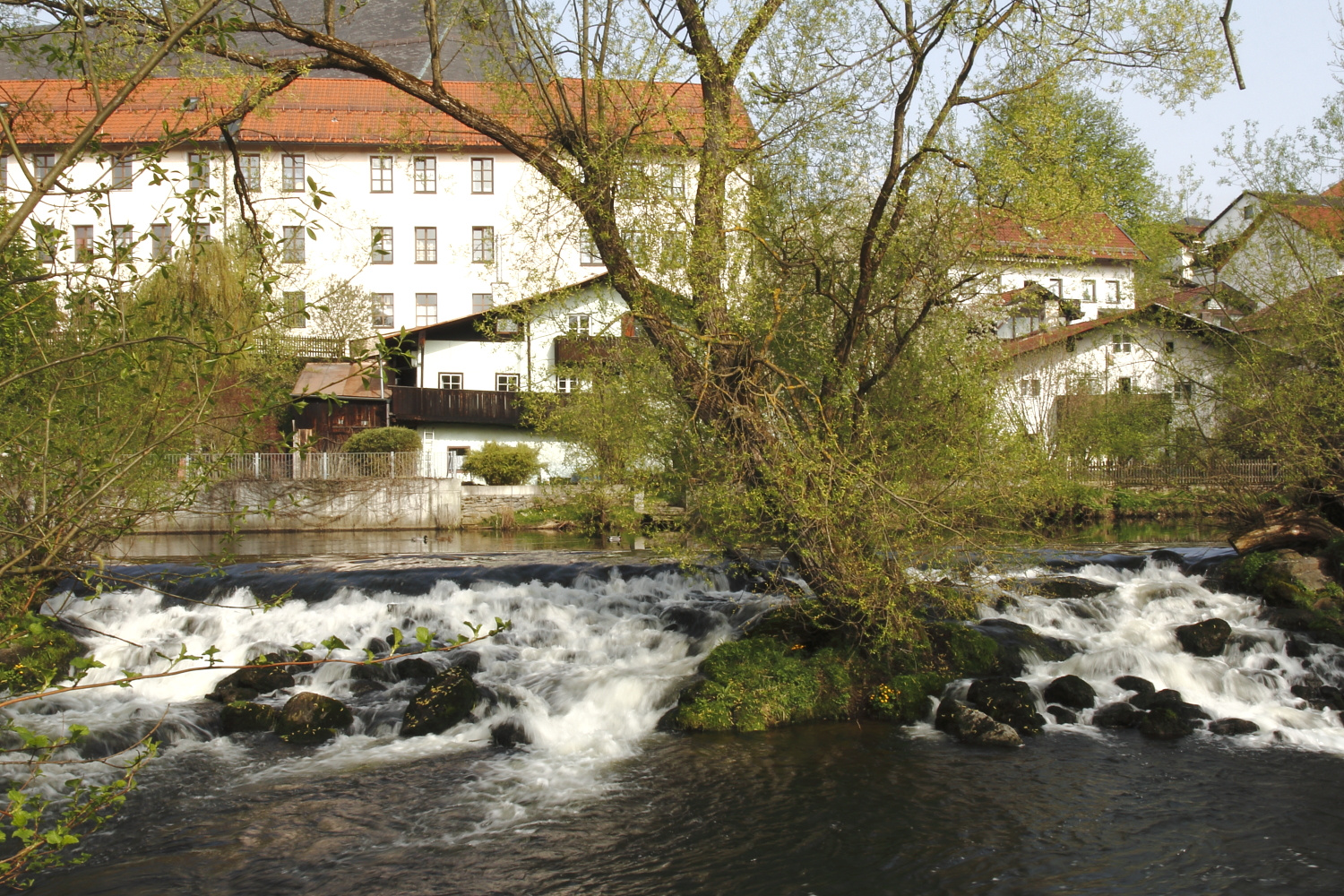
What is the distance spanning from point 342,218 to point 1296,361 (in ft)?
128

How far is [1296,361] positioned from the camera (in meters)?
16.1

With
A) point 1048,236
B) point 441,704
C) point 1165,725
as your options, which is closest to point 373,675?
point 441,704

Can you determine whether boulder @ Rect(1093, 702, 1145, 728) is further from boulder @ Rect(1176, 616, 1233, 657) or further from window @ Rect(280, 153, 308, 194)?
window @ Rect(280, 153, 308, 194)

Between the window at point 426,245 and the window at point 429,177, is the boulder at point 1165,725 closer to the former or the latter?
the window at point 429,177

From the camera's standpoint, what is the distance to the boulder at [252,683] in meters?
11.2

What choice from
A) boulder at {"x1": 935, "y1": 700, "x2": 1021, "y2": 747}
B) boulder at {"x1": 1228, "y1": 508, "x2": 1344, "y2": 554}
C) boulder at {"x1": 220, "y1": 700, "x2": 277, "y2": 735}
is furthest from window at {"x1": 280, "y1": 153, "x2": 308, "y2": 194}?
boulder at {"x1": 1228, "y1": 508, "x2": 1344, "y2": 554}

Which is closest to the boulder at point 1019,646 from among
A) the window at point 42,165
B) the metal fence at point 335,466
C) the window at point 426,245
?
the window at point 42,165

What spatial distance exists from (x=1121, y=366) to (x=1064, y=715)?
84.0 feet

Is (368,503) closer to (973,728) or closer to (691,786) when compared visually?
(691,786)

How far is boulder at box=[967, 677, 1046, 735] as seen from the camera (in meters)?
10.1

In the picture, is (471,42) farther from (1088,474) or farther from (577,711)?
(1088,474)

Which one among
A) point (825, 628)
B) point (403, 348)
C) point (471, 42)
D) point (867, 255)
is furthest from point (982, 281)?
point (403, 348)

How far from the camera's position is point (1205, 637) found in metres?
12.0

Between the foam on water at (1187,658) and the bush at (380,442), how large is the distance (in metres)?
23.6
